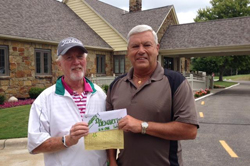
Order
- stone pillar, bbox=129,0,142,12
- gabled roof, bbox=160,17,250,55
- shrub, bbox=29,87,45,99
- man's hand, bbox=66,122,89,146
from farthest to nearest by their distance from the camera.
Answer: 1. stone pillar, bbox=129,0,142,12
2. gabled roof, bbox=160,17,250,55
3. shrub, bbox=29,87,45,99
4. man's hand, bbox=66,122,89,146

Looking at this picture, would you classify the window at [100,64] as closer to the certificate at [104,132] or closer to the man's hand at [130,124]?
the certificate at [104,132]

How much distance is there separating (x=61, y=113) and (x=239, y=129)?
6594 mm

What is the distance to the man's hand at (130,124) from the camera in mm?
1953

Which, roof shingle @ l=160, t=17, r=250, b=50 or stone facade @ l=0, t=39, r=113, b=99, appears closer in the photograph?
stone facade @ l=0, t=39, r=113, b=99

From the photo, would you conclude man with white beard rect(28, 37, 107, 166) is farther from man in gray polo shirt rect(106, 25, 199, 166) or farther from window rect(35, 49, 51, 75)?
window rect(35, 49, 51, 75)

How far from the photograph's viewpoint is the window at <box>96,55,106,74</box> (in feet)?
59.0

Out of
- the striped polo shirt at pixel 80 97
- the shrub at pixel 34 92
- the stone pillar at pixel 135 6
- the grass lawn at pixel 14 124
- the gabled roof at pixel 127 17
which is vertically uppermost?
the stone pillar at pixel 135 6

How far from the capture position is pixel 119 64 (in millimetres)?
18953

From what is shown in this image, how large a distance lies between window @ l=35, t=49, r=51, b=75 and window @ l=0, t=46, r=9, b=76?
1.86m

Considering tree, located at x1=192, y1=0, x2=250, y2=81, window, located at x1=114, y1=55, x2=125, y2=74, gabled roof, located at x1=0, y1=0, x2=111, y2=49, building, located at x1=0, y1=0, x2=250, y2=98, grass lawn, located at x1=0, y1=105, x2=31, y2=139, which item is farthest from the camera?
tree, located at x1=192, y1=0, x2=250, y2=81

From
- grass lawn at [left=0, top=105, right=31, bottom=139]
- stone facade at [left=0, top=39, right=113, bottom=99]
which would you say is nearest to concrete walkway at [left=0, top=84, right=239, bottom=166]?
grass lawn at [left=0, top=105, right=31, bottom=139]

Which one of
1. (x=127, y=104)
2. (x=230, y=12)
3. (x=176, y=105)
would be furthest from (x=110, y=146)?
(x=230, y=12)

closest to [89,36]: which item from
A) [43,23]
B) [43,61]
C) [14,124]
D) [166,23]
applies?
[43,23]

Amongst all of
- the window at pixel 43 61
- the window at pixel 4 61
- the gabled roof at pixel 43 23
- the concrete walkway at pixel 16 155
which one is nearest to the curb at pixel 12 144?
the concrete walkway at pixel 16 155
